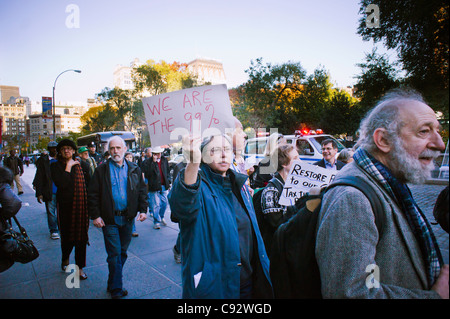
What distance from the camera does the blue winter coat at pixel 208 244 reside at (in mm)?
1729

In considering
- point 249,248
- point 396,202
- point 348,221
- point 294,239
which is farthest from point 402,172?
point 249,248

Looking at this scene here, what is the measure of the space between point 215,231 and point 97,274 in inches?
124

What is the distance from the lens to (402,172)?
1270mm

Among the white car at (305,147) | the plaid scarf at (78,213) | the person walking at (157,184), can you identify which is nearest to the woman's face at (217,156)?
the plaid scarf at (78,213)

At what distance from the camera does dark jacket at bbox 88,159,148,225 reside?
3471 millimetres

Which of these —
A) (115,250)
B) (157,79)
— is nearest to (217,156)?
(115,250)

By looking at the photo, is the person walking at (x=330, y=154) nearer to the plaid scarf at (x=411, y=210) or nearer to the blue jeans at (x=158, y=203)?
the blue jeans at (x=158, y=203)

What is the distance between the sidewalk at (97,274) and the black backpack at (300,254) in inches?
97.5

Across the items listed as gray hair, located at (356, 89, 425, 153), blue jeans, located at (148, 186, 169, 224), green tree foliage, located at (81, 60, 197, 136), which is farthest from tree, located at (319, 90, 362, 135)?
gray hair, located at (356, 89, 425, 153)

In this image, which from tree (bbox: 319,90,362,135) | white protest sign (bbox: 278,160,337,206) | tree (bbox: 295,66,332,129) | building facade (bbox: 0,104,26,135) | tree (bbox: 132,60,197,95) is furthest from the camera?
building facade (bbox: 0,104,26,135)

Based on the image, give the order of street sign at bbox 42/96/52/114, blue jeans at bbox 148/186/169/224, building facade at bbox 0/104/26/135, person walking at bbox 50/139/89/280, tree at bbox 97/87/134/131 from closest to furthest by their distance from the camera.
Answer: person walking at bbox 50/139/89/280 < blue jeans at bbox 148/186/169/224 < street sign at bbox 42/96/52/114 < tree at bbox 97/87/134/131 < building facade at bbox 0/104/26/135

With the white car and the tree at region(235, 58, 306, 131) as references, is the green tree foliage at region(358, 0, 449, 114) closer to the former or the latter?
the white car

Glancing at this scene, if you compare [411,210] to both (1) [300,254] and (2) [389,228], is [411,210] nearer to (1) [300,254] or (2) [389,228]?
(2) [389,228]

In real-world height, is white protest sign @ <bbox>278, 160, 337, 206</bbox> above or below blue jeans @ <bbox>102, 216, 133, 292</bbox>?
above
